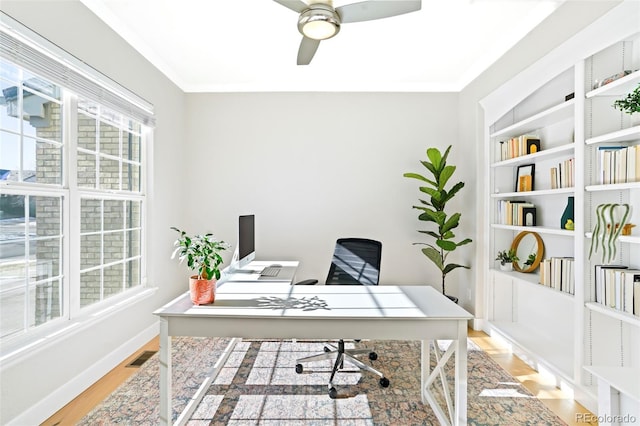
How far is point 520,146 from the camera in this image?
321 centimetres

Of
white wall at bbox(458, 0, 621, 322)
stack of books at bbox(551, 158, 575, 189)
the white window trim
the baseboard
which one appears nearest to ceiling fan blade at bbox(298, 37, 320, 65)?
the white window trim

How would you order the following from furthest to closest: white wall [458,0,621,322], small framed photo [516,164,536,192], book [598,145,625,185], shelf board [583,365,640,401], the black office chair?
small framed photo [516,164,536,192]
the black office chair
white wall [458,0,621,322]
book [598,145,625,185]
shelf board [583,365,640,401]

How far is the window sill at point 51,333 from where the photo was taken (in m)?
1.93

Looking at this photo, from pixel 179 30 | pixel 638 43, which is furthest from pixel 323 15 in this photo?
pixel 638 43

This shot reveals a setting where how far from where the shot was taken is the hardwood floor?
2201 millimetres

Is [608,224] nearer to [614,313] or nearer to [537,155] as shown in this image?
[614,313]

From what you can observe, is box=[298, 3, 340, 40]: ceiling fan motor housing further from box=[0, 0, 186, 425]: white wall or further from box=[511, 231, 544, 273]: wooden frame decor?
box=[511, 231, 544, 273]: wooden frame decor

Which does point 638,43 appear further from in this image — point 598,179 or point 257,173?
point 257,173

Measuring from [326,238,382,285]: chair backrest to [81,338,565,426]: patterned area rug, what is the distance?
69 centimetres

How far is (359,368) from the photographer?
109 inches

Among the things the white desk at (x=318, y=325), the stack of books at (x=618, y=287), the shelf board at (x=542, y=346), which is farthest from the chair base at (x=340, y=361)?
the stack of books at (x=618, y=287)

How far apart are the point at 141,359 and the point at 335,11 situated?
305cm

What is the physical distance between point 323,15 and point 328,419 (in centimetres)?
240

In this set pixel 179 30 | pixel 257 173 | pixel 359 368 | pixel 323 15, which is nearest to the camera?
pixel 323 15
